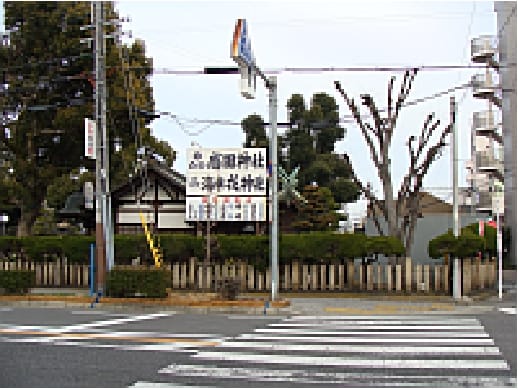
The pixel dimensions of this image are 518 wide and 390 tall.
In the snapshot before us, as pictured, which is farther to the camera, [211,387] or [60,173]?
[60,173]

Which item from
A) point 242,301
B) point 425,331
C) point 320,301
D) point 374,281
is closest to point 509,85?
point 374,281

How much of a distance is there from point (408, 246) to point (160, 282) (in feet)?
29.5

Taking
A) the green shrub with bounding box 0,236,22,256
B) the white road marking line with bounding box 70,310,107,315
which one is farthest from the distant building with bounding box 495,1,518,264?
the white road marking line with bounding box 70,310,107,315

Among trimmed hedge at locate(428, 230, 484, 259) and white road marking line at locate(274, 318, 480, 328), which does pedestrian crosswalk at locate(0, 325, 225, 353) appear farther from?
trimmed hedge at locate(428, 230, 484, 259)

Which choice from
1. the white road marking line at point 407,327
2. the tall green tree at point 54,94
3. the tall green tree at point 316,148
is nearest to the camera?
the white road marking line at point 407,327

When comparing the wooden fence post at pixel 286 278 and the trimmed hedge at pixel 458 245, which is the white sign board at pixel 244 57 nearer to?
the wooden fence post at pixel 286 278

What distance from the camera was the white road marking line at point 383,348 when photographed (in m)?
10.4

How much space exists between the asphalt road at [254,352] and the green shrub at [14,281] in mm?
4548

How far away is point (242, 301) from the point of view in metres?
18.4

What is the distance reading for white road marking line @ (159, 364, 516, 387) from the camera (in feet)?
27.2

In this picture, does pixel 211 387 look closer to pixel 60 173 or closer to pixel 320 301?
pixel 320 301

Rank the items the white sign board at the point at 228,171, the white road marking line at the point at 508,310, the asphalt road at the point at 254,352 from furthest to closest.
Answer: the white sign board at the point at 228,171, the white road marking line at the point at 508,310, the asphalt road at the point at 254,352

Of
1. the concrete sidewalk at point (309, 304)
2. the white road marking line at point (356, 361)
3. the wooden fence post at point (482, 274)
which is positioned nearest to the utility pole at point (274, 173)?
the concrete sidewalk at point (309, 304)

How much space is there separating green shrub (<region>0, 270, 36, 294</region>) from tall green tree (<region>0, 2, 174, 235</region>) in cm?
974
